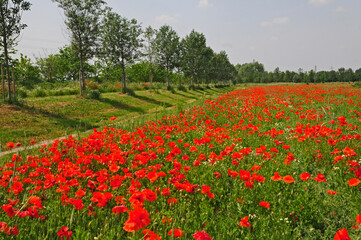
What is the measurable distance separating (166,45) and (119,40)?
36.7ft

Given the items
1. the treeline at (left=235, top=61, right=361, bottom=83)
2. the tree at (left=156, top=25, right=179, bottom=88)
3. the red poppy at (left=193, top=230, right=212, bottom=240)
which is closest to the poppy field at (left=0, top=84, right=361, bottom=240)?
the red poppy at (left=193, top=230, right=212, bottom=240)

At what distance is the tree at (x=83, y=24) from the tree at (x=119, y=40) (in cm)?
352

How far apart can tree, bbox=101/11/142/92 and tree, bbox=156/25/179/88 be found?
8.96 metres

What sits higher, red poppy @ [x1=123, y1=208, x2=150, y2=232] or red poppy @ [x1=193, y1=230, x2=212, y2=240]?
red poppy @ [x1=123, y1=208, x2=150, y2=232]

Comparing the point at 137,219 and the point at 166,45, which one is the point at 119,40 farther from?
the point at 137,219

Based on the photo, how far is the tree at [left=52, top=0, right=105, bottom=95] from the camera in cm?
1664

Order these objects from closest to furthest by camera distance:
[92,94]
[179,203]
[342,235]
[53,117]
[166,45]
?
1. [342,235]
2. [179,203]
3. [53,117]
4. [92,94]
5. [166,45]

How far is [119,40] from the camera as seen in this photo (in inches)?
860

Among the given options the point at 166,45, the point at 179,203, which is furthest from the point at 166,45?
the point at 179,203

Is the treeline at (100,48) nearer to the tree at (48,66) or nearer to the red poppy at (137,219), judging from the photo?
the tree at (48,66)

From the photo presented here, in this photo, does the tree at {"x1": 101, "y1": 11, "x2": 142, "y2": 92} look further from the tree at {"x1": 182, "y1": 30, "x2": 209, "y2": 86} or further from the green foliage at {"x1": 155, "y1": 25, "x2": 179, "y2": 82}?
the tree at {"x1": 182, "y1": 30, "x2": 209, "y2": 86}

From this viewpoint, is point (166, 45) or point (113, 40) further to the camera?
point (166, 45)

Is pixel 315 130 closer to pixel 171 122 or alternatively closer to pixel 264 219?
pixel 264 219

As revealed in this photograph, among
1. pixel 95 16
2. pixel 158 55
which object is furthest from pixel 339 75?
pixel 95 16
